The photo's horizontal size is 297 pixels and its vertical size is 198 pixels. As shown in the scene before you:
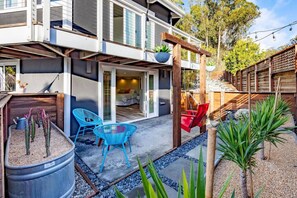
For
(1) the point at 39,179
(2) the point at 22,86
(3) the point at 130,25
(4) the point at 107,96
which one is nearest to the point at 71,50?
(2) the point at 22,86

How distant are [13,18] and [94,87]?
10.8 ft

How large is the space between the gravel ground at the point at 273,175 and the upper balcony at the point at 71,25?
13.2 ft

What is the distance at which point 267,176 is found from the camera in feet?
9.05

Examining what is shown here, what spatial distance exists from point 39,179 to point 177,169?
2.27 m

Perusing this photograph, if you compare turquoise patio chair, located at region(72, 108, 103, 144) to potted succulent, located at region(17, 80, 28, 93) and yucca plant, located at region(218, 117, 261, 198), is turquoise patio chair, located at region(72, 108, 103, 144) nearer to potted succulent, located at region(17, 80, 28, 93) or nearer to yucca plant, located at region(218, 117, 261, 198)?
potted succulent, located at region(17, 80, 28, 93)

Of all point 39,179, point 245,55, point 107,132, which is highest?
point 245,55

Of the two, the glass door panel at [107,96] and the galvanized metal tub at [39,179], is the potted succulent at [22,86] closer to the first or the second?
the glass door panel at [107,96]

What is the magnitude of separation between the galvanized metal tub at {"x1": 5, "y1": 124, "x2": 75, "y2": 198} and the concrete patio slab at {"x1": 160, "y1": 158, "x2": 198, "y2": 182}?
1.68 meters

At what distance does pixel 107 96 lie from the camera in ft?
23.0

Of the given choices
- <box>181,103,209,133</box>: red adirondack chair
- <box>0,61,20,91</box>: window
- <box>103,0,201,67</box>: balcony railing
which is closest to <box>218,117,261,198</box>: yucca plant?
<box>181,103,209,133</box>: red adirondack chair

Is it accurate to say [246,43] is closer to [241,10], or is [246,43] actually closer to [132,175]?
[241,10]

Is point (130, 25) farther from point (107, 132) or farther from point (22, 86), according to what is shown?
point (107, 132)

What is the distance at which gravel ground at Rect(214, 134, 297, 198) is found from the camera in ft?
7.87

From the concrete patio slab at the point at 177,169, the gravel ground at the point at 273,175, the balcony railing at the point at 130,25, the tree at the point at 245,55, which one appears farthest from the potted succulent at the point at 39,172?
the tree at the point at 245,55
